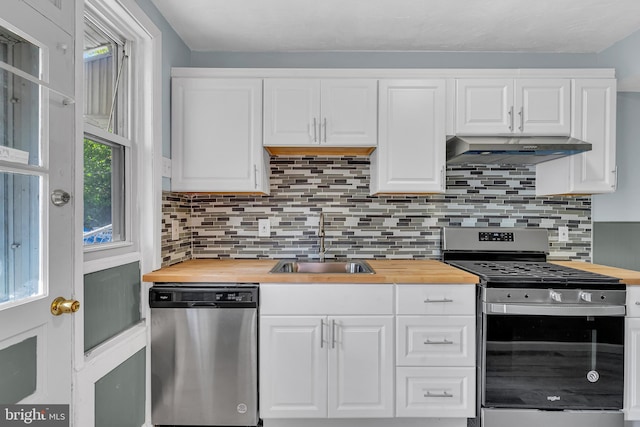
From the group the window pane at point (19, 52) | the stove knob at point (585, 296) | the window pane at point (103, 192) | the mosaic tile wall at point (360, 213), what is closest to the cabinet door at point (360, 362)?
the mosaic tile wall at point (360, 213)

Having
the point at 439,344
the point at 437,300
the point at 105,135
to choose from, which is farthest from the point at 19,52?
the point at 439,344

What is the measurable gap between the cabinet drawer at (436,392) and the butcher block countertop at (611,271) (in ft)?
3.09

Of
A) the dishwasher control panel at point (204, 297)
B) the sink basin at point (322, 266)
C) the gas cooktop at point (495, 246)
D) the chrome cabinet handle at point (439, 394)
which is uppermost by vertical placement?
the gas cooktop at point (495, 246)

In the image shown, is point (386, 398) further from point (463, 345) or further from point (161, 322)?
point (161, 322)

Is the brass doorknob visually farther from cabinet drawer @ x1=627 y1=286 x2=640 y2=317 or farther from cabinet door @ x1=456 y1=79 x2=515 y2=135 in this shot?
cabinet drawer @ x1=627 y1=286 x2=640 y2=317

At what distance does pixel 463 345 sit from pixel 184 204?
1930 millimetres

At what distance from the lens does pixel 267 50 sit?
2457 mm

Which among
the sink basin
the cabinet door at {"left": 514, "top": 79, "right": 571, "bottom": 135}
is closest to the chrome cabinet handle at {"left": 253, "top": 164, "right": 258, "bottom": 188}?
the sink basin

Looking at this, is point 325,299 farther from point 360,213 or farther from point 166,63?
point 166,63

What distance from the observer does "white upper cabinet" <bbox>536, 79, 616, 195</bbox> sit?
2.19m

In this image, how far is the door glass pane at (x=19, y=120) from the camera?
40.3 inches

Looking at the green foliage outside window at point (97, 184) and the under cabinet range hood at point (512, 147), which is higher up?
the under cabinet range hood at point (512, 147)

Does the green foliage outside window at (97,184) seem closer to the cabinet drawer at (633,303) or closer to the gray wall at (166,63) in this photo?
the gray wall at (166,63)

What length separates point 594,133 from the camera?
2.19 m
